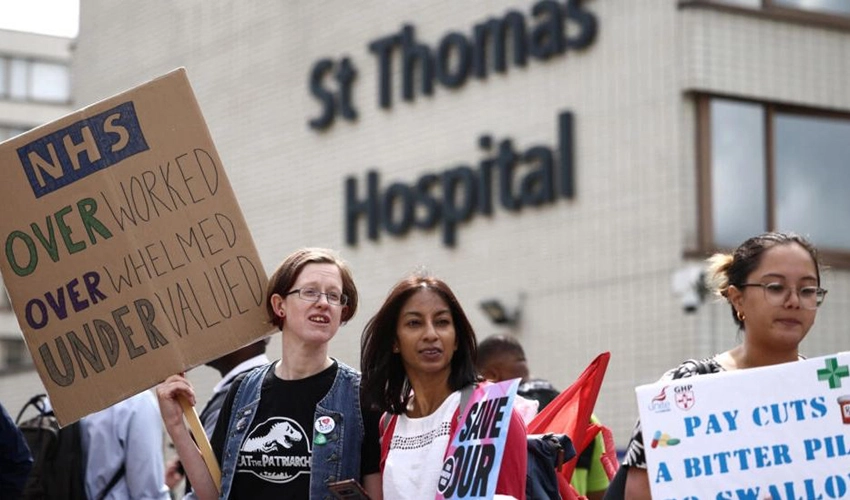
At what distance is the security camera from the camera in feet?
62.4

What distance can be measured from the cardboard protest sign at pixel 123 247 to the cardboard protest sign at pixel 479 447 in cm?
113

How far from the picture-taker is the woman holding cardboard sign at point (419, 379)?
19.6 ft

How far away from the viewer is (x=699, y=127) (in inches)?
789

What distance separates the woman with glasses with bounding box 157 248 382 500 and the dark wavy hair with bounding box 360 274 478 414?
110 mm

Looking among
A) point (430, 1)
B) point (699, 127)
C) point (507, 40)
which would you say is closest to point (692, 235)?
point (699, 127)

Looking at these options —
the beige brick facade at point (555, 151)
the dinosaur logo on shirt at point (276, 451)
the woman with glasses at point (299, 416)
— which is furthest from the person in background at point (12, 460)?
the beige brick facade at point (555, 151)

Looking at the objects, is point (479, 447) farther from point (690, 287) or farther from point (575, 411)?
point (690, 287)

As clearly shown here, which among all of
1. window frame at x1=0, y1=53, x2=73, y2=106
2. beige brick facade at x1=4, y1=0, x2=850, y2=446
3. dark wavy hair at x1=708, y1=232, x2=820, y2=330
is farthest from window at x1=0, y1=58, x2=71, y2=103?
dark wavy hair at x1=708, y1=232, x2=820, y2=330

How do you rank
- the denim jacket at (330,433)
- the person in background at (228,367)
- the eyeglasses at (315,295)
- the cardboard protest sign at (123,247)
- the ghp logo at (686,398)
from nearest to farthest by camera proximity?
the ghp logo at (686,398) < the denim jacket at (330,433) < the eyeglasses at (315,295) < the cardboard protest sign at (123,247) < the person in background at (228,367)

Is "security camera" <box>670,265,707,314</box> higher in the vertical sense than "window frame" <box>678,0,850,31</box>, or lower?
lower

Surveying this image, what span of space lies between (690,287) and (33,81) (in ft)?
150

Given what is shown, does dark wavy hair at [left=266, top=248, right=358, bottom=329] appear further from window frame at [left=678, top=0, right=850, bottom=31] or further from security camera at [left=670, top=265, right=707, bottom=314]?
window frame at [left=678, top=0, right=850, bottom=31]

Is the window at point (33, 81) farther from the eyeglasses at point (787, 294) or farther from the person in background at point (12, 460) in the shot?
the eyeglasses at point (787, 294)

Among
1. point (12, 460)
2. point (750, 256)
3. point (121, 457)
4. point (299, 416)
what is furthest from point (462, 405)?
point (121, 457)
